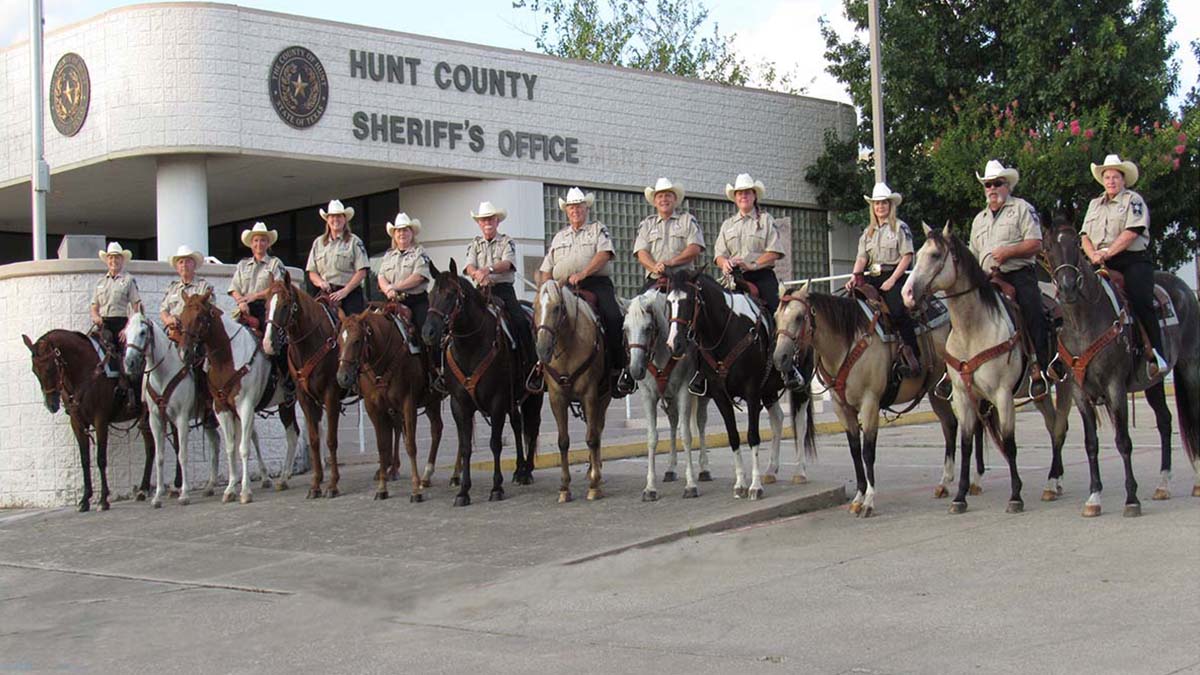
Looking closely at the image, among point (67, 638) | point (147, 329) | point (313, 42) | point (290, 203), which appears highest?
point (313, 42)

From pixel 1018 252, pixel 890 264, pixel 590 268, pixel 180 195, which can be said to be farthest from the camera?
pixel 180 195

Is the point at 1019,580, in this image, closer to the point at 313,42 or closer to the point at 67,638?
the point at 67,638

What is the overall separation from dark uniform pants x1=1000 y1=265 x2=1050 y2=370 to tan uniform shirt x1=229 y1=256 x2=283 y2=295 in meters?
8.31

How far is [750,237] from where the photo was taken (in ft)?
45.7

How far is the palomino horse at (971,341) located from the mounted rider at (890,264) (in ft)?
2.25

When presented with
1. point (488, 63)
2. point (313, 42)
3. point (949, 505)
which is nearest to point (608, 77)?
point (488, 63)

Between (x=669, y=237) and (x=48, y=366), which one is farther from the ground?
(x=669, y=237)

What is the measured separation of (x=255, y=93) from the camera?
23812 mm

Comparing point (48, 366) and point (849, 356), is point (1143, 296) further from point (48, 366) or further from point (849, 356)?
point (48, 366)

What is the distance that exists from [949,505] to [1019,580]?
345 cm

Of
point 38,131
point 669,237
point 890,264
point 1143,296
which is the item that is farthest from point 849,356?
point 38,131

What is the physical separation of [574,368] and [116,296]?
6.00 meters

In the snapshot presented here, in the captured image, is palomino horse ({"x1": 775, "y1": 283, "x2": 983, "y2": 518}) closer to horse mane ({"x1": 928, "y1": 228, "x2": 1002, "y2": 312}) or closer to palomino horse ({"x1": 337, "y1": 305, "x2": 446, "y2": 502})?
→ horse mane ({"x1": 928, "y1": 228, "x2": 1002, "y2": 312})

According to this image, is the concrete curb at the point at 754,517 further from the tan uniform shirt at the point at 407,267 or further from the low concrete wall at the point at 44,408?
the low concrete wall at the point at 44,408
